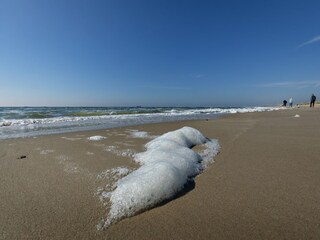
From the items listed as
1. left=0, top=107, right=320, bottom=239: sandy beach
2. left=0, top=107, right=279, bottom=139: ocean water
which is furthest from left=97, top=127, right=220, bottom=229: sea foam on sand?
left=0, top=107, right=279, bottom=139: ocean water

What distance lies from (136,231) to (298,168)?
234 cm

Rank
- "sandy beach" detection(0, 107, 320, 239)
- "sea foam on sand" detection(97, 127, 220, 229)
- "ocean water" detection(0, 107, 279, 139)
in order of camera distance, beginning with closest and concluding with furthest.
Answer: "sandy beach" detection(0, 107, 320, 239)
"sea foam on sand" detection(97, 127, 220, 229)
"ocean water" detection(0, 107, 279, 139)

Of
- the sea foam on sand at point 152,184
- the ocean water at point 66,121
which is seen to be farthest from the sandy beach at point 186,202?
the ocean water at point 66,121

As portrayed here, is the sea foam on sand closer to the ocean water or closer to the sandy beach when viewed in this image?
the sandy beach

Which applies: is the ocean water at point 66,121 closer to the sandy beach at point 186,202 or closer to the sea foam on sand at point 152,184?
the sandy beach at point 186,202

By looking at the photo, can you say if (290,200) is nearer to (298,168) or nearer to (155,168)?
(298,168)

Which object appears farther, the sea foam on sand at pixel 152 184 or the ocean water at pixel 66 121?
the ocean water at pixel 66 121

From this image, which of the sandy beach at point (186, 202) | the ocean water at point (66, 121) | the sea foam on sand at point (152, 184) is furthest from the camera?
the ocean water at point (66, 121)

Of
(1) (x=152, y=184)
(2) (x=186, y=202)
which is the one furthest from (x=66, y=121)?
(2) (x=186, y=202)

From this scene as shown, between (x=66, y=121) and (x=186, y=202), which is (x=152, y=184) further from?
(x=66, y=121)

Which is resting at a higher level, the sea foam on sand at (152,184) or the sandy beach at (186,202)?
the sea foam on sand at (152,184)

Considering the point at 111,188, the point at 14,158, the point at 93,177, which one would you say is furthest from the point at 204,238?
the point at 14,158

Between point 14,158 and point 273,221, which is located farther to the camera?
point 14,158

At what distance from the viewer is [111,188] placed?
2.38 m
